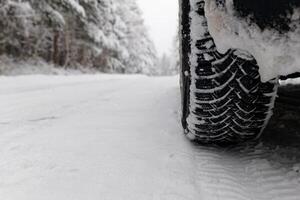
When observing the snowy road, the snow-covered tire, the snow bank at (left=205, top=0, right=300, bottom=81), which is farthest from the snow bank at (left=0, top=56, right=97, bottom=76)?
the snow bank at (left=205, top=0, right=300, bottom=81)

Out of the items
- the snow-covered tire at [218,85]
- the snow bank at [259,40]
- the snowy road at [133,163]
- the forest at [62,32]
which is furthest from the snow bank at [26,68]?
the snow bank at [259,40]

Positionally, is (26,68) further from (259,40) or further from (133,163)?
(259,40)

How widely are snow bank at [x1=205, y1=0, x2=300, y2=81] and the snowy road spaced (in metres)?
0.54

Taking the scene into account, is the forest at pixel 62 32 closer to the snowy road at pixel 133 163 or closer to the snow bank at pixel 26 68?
the snow bank at pixel 26 68

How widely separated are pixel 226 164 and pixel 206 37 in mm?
683

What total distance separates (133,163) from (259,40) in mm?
829

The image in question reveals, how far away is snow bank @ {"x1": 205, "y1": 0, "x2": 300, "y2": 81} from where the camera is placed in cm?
149

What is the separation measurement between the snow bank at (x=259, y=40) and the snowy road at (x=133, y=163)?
544 mm

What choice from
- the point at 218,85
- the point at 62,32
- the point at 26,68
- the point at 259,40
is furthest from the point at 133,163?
the point at 62,32

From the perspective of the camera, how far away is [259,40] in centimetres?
157

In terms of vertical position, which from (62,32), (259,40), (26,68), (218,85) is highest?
(259,40)

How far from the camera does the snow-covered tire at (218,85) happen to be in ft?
5.98

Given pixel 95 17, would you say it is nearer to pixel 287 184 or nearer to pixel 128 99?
pixel 128 99

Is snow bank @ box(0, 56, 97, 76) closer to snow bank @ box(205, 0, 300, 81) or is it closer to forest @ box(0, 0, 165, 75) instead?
forest @ box(0, 0, 165, 75)
